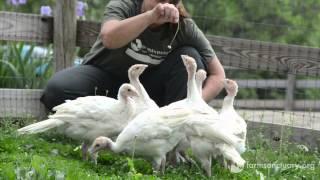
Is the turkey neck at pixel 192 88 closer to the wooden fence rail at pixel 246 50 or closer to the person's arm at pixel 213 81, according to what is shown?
the person's arm at pixel 213 81

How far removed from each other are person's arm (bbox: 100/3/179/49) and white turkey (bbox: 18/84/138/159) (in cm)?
47

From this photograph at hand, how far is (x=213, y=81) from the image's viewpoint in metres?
6.36

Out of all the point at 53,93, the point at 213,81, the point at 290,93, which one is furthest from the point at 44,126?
the point at 290,93

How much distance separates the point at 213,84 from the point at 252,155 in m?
0.70

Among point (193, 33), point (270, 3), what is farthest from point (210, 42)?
point (270, 3)

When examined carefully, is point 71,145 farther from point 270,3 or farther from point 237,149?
point 270,3

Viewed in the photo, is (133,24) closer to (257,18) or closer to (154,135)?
(154,135)

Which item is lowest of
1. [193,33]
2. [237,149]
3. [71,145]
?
[71,145]

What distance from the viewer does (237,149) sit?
5.26m

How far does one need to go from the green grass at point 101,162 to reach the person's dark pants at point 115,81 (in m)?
0.40

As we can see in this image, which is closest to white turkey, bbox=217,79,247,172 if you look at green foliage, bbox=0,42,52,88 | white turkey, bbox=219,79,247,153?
white turkey, bbox=219,79,247,153

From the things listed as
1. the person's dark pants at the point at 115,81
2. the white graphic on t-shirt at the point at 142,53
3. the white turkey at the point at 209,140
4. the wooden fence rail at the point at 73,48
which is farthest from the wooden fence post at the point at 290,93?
the white turkey at the point at 209,140

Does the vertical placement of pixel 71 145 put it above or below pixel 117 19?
below

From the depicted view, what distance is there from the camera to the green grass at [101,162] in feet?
14.3
